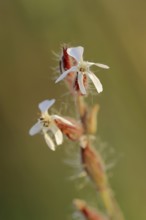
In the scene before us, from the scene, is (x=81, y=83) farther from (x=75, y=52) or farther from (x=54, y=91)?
(x=54, y=91)

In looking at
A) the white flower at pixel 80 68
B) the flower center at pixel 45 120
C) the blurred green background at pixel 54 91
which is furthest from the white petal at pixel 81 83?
the blurred green background at pixel 54 91

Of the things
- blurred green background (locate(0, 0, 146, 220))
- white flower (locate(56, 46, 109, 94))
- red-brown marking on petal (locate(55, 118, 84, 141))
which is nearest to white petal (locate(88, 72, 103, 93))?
white flower (locate(56, 46, 109, 94))

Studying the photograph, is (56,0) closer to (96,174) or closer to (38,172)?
(38,172)

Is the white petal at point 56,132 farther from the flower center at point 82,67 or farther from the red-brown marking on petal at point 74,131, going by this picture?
the flower center at point 82,67

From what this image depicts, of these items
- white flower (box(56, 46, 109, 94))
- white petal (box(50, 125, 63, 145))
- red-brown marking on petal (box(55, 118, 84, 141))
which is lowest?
red-brown marking on petal (box(55, 118, 84, 141))

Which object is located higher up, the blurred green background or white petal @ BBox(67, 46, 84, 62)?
the blurred green background

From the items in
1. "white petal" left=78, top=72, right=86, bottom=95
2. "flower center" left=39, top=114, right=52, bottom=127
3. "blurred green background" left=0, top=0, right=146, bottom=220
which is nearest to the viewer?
"white petal" left=78, top=72, right=86, bottom=95

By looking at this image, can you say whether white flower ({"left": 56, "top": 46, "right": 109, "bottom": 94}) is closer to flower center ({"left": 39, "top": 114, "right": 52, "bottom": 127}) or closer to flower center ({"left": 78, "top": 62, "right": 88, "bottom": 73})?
flower center ({"left": 78, "top": 62, "right": 88, "bottom": 73})
